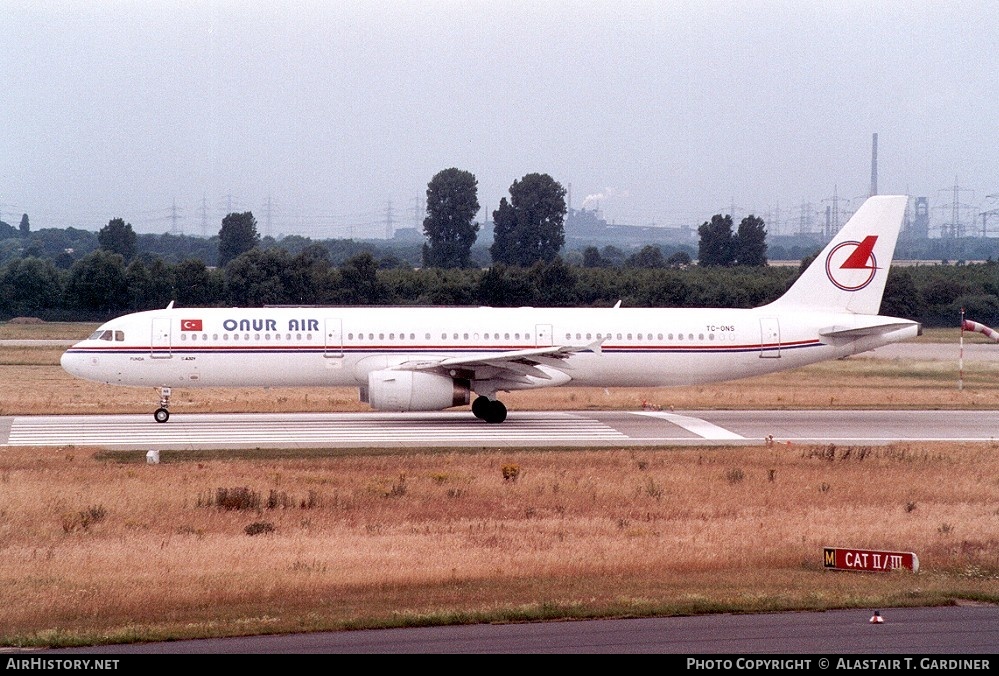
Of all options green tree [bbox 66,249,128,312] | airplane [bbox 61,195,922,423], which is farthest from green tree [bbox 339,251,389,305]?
airplane [bbox 61,195,922,423]

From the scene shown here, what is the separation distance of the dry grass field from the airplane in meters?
5.72

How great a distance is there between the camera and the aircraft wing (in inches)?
1302

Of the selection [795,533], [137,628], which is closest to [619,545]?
[795,533]

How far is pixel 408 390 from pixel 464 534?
13055 mm

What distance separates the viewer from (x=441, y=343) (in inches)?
1372

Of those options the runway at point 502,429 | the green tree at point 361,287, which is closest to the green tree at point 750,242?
the green tree at point 361,287

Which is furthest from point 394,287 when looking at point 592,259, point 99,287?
point 592,259

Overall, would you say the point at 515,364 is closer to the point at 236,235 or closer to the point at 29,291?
the point at 29,291

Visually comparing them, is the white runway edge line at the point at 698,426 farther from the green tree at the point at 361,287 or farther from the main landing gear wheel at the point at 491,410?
the green tree at the point at 361,287

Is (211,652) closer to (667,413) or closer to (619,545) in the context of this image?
(619,545)

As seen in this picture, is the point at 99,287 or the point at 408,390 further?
the point at 99,287

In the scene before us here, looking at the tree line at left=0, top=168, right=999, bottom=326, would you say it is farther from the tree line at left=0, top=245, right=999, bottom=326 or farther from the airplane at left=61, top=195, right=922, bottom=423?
the airplane at left=61, top=195, right=922, bottom=423

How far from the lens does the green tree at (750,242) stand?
13100 cm

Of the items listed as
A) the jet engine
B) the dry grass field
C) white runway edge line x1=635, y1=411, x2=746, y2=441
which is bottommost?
white runway edge line x1=635, y1=411, x2=746, y2=441
